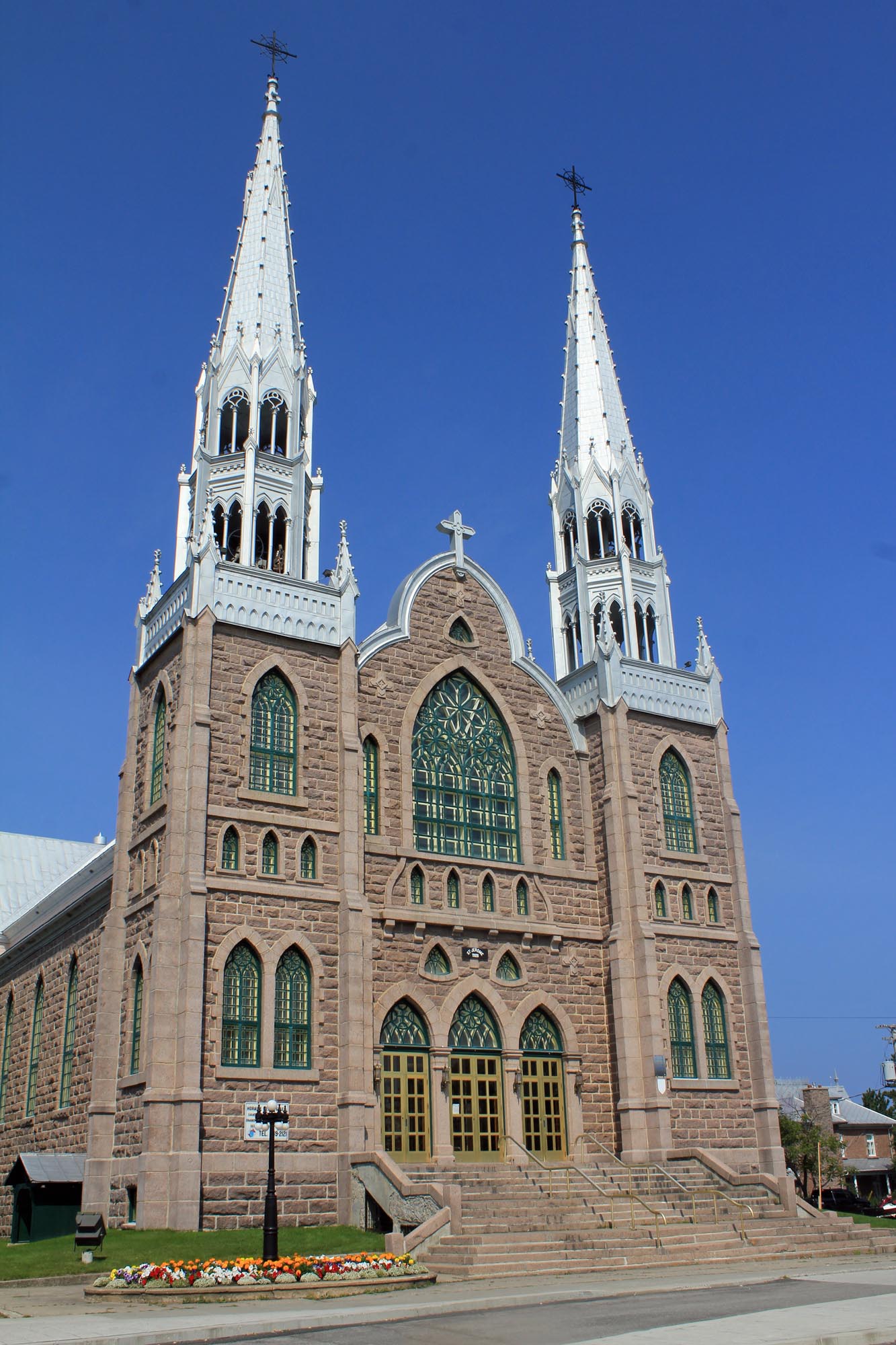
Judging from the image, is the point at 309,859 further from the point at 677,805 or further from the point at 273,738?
the point at 677,805

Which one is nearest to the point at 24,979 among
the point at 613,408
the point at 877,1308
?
the point at 613,408

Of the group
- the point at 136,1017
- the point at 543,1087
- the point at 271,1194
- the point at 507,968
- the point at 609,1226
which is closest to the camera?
the point at 271,1194

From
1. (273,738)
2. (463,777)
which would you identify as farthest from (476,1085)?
(273,738)

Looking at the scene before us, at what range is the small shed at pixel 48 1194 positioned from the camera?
2803 centimetres

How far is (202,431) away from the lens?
117 ft

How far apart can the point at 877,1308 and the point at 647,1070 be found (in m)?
16.8

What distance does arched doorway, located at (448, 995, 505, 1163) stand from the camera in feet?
100

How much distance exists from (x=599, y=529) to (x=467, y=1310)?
1079 inches

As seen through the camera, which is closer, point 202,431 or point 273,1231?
point 273,1231

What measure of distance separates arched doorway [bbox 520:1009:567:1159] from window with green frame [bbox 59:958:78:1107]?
38.2ft

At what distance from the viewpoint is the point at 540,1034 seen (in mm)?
32688

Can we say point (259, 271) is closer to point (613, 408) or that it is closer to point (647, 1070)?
point (613, 408)

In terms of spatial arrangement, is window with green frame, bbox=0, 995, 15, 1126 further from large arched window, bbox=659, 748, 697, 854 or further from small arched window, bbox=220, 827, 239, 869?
large arched window, bbox=659, 748, 697, 854

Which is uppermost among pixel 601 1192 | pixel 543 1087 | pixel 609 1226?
pixel 543 1087
